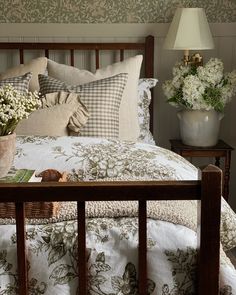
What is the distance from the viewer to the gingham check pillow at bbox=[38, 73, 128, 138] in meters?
2.70

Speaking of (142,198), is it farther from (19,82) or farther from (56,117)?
(19,82)

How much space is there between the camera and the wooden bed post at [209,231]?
1387mm

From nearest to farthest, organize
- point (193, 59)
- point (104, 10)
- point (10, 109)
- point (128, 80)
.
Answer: point (10, 109)
point (128, 80)
point (193, 59)
point (104, 10)

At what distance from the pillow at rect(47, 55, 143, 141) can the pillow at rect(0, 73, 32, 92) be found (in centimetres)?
25

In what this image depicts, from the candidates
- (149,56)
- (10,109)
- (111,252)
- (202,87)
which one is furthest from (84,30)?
(111,252)

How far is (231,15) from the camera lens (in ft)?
10.9

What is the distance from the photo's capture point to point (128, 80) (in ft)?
9.68

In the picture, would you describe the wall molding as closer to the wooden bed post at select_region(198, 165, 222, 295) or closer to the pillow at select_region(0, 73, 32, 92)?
the pillow at select_region(0, 73, 32, 92)

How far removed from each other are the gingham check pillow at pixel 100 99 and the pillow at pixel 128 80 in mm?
96

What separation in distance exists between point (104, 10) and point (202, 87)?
0.79 m

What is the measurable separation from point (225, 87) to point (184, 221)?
161 cm

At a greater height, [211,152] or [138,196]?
[138,196]

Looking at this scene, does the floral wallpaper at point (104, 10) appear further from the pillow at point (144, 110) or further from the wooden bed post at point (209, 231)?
the wooden bed post at point (209, 231)

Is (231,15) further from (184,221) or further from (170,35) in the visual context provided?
(184,221)
